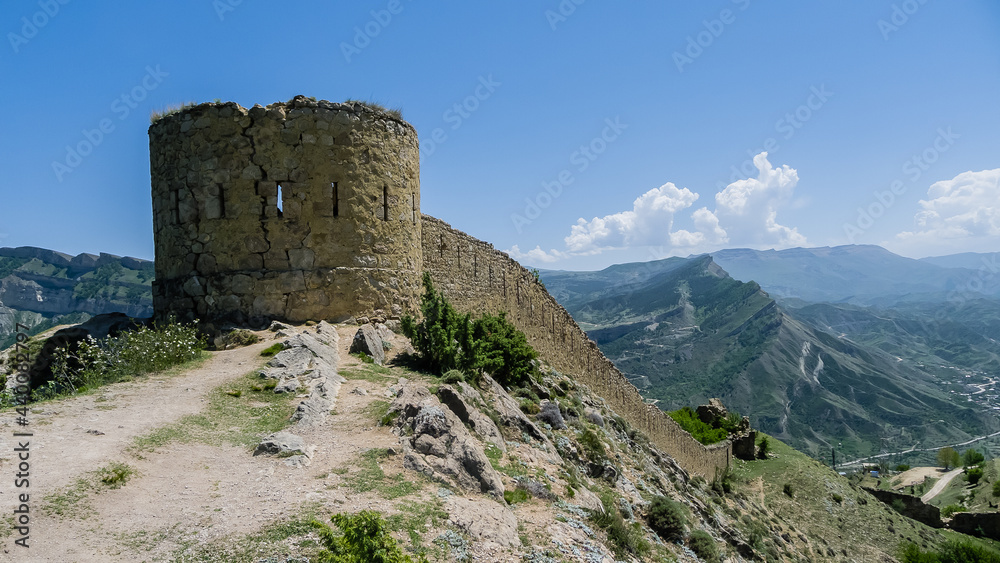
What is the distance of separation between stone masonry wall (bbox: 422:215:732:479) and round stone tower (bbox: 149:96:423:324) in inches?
141

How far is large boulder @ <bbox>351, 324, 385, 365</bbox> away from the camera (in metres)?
A: 11.0

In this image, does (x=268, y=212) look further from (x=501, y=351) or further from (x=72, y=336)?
(x=501, y=351)

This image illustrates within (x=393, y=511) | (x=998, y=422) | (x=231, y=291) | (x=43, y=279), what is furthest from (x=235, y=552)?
(x=998, y=422)

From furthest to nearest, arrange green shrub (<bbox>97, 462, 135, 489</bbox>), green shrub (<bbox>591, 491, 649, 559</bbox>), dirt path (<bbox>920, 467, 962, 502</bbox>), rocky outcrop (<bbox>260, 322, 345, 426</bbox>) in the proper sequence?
dirt path (<bbox>920, 467, 962, 502</bbox>) < rocky outcrop (<bbox>260, 322, 345, 426</bbox>) < green shrub (<bbox>591, 491, 649, 559</bbox>) < green shrub (<bbox>97, 462, 135, 489</bbox>)

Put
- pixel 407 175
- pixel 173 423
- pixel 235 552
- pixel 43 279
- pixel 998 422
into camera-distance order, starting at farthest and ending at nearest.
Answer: pixel 998 422
pixel 43 279
pixel 407 175
pixel 173 423
pixel 235 552

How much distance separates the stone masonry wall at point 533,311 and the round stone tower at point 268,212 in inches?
141

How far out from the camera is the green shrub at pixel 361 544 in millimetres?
3891

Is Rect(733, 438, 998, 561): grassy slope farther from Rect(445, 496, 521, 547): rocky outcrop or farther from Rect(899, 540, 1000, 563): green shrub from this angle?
Rect(445, 496, 521, 547): rocky outcrop

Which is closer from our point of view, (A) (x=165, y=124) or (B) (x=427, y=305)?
(B) (x=427, y=305)

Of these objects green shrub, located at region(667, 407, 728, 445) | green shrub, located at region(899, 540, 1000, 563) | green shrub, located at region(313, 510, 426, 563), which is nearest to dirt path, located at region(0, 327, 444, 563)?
green shrub, located at region(313, 510, 426, 563)

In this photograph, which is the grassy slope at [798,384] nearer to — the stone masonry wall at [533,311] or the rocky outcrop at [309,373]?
the stone masonry wall at [533,311]

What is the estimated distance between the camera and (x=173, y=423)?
719cm

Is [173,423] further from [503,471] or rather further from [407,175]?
[407,175]

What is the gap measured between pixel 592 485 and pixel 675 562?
6.08 ft
